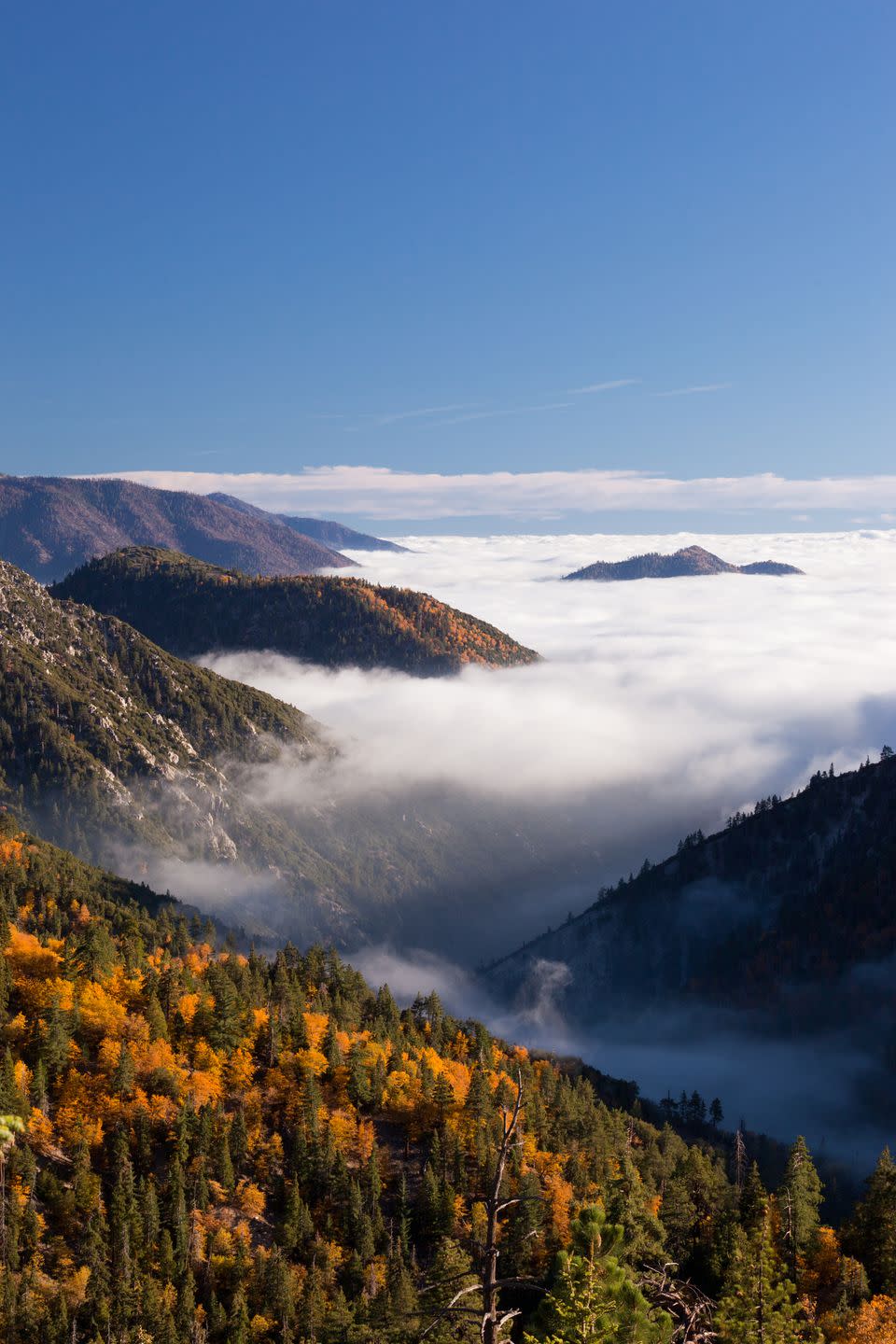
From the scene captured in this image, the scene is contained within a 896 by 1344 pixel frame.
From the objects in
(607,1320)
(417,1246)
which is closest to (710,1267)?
(417,1246)

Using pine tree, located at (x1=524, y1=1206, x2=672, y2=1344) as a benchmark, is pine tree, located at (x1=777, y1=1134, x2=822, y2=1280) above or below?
below

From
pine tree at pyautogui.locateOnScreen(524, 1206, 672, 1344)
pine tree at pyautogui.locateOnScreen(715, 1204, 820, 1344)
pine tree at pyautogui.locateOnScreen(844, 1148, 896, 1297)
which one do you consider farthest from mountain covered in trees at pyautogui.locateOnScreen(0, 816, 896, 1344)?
pine tree at pyautogui.locateOnScreen(524, 1206, 672, 1344)

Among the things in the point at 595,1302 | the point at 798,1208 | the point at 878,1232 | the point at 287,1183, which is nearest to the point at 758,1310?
the point at 595,1302

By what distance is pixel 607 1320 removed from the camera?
4062 centimetres

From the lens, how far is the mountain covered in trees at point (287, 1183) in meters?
108

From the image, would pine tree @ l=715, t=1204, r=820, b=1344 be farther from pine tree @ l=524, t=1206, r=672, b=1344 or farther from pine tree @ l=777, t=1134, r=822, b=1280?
pine tree @ l=777, t=1134, r=822, b=1280

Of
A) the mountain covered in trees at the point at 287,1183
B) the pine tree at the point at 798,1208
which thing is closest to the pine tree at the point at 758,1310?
the mountain covered in trees at the point at 287,1183

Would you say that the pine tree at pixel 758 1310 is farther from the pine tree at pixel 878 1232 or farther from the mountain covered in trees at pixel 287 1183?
the pine tree at pixel 878 1232

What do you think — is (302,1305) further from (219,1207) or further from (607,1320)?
(607,1320)

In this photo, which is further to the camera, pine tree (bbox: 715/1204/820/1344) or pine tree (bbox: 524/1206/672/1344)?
pine tree (bbox: 715/1204/820/1344)

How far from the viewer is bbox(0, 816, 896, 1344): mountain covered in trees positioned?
355 ft

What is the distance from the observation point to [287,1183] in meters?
136

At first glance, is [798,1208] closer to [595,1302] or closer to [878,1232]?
[878,1232]

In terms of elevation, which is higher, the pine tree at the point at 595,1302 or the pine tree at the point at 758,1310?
the pine tree at the point at 595,1302
